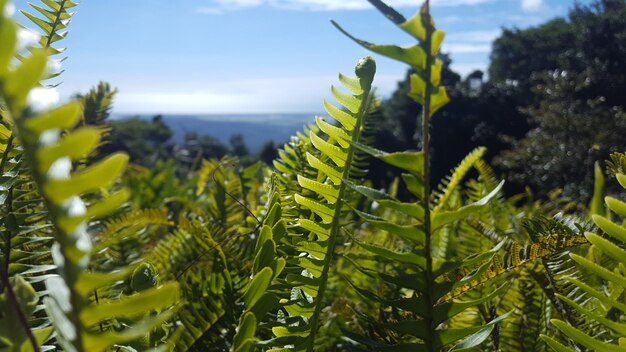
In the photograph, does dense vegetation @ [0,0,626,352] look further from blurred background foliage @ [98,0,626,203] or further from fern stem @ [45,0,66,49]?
blurred background foliage @ [98,0,626,203]

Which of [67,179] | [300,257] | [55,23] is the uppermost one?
[55,23]

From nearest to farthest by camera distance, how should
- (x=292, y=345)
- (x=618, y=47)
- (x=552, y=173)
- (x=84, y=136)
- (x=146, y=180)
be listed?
1. (x=84, y=136)
2. (x=292, y=345)
3. (x=146, y=180)
4. (x=552, y=173)
5. (x=618, y=47)

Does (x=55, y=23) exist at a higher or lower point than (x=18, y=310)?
higher

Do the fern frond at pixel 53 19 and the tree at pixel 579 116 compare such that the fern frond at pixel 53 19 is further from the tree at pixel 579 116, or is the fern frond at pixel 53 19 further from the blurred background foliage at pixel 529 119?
the tree at pixel 579 116

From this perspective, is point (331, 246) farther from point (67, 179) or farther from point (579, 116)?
point (579, 116)

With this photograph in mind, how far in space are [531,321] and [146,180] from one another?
261 centimetres

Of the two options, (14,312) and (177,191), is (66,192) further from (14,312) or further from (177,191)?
(177,191)

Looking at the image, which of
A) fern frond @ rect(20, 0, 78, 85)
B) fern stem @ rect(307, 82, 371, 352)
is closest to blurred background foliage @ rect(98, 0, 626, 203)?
fern frond @ rect(20, 0, 78, 85)

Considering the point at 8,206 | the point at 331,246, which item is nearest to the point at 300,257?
the point at 331,246

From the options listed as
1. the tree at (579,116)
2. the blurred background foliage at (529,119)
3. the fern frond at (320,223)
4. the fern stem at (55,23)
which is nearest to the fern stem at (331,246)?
the fern frond at (320,223)

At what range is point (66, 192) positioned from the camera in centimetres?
30

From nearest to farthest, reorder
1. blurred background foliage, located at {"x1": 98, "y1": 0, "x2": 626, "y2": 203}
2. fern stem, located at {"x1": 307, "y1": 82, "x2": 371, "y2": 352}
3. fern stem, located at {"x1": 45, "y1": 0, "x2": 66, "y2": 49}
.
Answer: fern stem, located at {"x1": 307, "y1": 82, "x2": 371, "y2": 352} < fern stem, located at {"x1": 45, "y1": 0, "x2": 66, "y2": 49} < blurred background foliage, located at {"x1": 98, "y1": 0, "x2": 626, "y2": 203}

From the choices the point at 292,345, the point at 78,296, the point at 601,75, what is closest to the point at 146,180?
the point at 292,345

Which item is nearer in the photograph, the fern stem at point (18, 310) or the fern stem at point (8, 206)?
the fern stem at point (18, 310)
